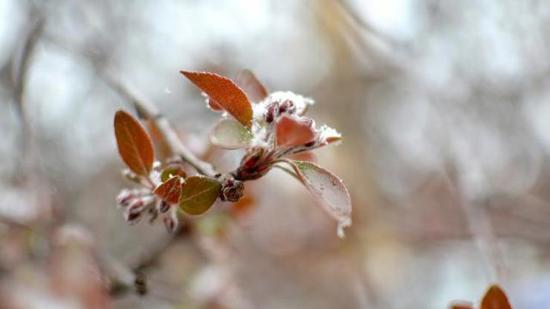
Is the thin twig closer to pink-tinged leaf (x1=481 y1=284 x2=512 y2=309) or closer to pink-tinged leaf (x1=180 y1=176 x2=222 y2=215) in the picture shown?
pink-tinged leaf (x1=180 y1=176 x2=222 y2=215)

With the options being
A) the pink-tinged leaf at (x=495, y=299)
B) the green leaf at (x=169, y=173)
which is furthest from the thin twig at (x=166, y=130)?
the pink-tinged leaf at (x=495, y=299)

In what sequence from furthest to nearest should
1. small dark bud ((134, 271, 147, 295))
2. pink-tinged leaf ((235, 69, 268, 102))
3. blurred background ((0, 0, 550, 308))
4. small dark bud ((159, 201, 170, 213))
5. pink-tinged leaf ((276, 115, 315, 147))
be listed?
blurred background ((0, 0, 550, 308)), small dark bud ((134, 271, 147, 295)), pink-tinged leaf ((235, 69, 268, 102)), small dark bud ((159, 201, 170, 213)), pink-tinged leaf ((276, 115, 315, 147))

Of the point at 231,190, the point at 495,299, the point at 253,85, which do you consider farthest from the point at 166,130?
the point at 495,299

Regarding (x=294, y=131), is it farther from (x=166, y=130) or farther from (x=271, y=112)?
(x=166, y=130)

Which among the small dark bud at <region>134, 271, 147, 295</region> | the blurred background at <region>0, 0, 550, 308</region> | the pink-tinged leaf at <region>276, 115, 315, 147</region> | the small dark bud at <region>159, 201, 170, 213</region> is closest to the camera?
the pink-tinged leaf at <region>276, 115, 315, 147</region>

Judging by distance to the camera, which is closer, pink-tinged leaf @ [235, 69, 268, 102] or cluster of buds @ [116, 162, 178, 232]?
Result: cluster of buds @ [116, 162, 178, 232]

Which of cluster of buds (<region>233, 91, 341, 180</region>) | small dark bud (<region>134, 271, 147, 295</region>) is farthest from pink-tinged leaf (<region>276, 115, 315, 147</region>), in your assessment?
small dark bud (<region>134, 271, 147, 295</region>)
